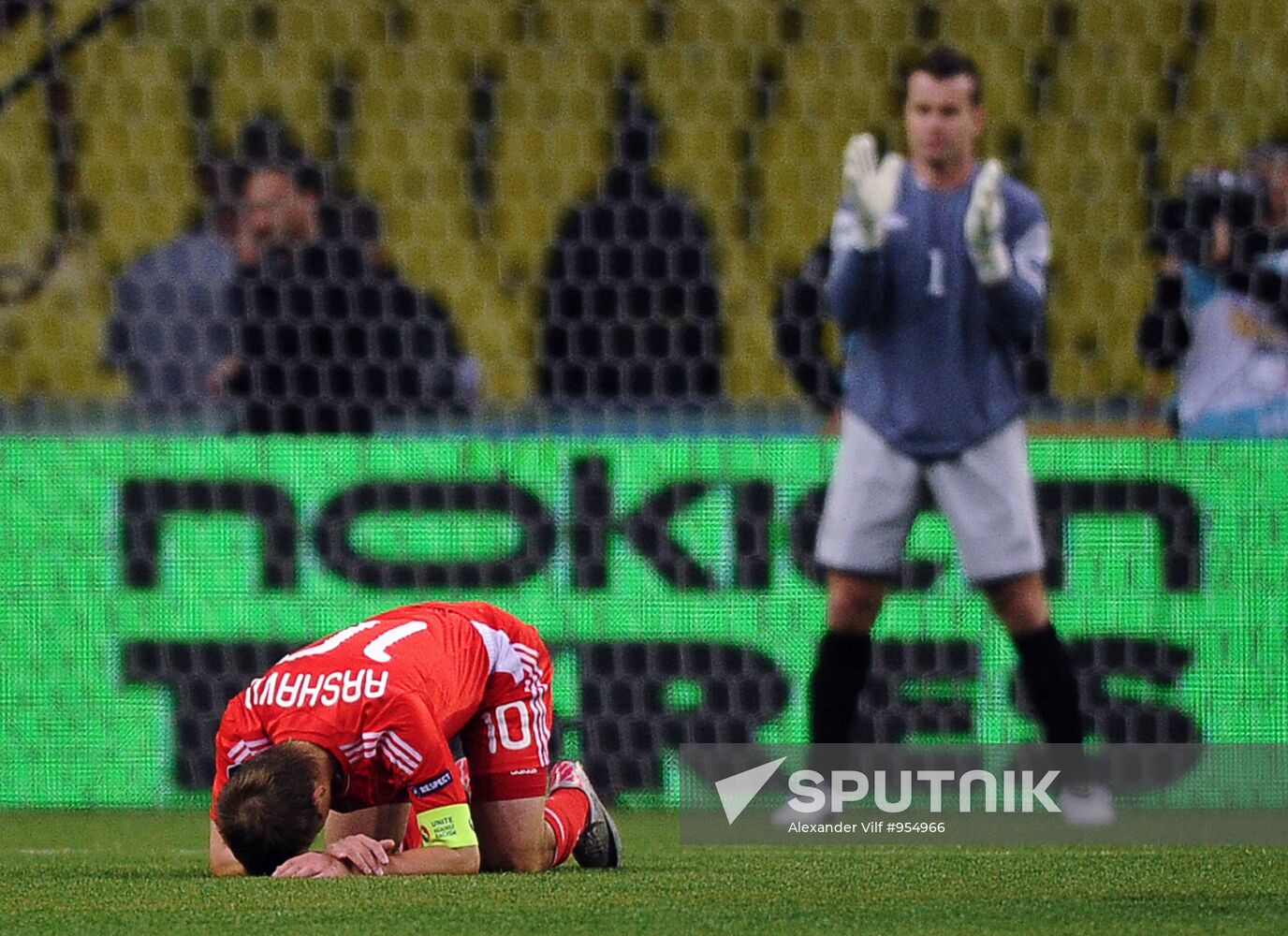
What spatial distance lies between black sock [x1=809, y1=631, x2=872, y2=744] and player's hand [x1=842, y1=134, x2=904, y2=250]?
95 centimetres

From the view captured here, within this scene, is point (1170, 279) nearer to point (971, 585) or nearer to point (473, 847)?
point (971, 585)

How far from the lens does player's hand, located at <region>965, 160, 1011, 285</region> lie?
522cm

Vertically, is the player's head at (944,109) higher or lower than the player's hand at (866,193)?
higher

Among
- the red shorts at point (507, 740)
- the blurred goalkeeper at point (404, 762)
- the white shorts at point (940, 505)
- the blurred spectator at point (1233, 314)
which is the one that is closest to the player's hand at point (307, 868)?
the blurred goalkeeper at point (404, 762)

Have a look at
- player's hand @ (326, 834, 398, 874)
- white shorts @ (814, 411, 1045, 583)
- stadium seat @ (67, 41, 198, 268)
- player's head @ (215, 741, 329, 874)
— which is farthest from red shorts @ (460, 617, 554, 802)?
stadium seat @ (67, 41, 198, 268)

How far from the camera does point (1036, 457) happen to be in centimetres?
597

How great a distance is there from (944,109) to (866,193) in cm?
38

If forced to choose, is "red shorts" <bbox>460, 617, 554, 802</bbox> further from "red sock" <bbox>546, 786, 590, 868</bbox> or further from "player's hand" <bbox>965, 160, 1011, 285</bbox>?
"player's hand" <bbox>965, 160, 1011, 285</bbox>

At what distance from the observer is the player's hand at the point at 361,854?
3.89 meters

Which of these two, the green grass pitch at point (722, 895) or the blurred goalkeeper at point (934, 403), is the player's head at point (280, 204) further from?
the green grass pitch at point (722, 895)

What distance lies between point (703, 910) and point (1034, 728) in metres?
2.53

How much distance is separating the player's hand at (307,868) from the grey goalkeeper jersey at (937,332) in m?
2.17

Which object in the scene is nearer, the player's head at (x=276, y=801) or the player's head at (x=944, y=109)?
the player's head at (x=276, y=801)

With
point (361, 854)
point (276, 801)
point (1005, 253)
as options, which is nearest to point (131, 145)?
point (1005, 253)
